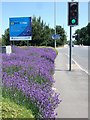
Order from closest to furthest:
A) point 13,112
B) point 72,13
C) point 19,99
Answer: point 13,112 < point 19,99 < point 72,13

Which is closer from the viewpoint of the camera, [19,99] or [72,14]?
[19,99]

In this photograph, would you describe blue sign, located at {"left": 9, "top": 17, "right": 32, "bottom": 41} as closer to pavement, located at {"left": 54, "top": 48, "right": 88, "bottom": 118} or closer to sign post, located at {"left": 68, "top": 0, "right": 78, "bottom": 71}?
sign post, located at {"left": 68, "top": 0, "right": 78, "bottom": 71}

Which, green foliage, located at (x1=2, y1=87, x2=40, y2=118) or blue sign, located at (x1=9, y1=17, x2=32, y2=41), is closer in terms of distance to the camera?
green foliage, located at (x1=2, y1=87, x2=40, y2=118)

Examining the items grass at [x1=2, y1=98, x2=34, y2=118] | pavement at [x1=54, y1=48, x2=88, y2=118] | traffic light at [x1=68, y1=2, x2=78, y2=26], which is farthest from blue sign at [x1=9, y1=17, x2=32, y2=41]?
grass at [x1=2, y1=98, x2=34, y2=118]

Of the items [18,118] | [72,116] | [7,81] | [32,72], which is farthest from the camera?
[32,72]

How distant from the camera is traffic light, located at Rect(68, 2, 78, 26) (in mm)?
20973

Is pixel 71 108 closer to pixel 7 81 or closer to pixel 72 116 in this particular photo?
pixel 72 116

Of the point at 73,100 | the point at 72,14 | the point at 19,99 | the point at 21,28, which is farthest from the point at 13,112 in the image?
the point at 21,28

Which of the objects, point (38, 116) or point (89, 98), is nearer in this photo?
point (38, 116)

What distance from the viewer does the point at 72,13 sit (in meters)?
21.2

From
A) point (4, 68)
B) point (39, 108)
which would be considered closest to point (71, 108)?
point (4, 68)

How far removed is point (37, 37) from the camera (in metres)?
60.9

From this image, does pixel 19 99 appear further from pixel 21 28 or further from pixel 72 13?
pixel 21 28

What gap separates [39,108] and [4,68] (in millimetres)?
4755
